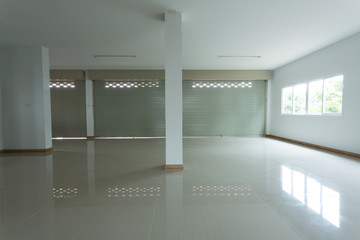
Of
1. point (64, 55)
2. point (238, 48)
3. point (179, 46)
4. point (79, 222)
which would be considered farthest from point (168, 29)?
point (64, 55)

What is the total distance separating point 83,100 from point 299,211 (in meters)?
9.62

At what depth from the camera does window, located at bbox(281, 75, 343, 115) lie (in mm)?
5848

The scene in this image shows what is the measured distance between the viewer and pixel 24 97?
6.21m

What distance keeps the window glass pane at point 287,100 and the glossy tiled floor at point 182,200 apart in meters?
3.98

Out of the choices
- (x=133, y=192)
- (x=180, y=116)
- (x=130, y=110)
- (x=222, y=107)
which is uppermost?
(x=222, y=107)

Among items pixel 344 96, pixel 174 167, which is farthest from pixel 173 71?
pixel 344 96

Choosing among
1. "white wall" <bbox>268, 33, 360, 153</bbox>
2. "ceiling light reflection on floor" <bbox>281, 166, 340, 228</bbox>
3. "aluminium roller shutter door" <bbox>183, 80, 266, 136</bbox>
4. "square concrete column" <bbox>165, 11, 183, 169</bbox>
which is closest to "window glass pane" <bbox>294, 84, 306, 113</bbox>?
"white wall" <bbox>268, 33, 360, 153</bbox>

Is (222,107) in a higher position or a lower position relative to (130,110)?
higher

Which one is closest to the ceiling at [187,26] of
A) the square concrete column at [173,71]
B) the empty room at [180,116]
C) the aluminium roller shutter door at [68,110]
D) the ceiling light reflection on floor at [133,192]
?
the empty room at [180,116]

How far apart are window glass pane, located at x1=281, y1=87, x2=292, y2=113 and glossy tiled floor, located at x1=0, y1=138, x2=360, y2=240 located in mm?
3981

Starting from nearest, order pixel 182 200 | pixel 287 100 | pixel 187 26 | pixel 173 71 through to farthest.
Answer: pixel 182 200, pixel 173 71, pixel 187 26, pixel 287 100

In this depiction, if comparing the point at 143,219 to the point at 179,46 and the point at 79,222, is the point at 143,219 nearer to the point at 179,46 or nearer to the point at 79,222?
the point at 79,222

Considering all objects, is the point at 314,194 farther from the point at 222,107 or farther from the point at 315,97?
the point at 222,107

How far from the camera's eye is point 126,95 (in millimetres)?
9602
